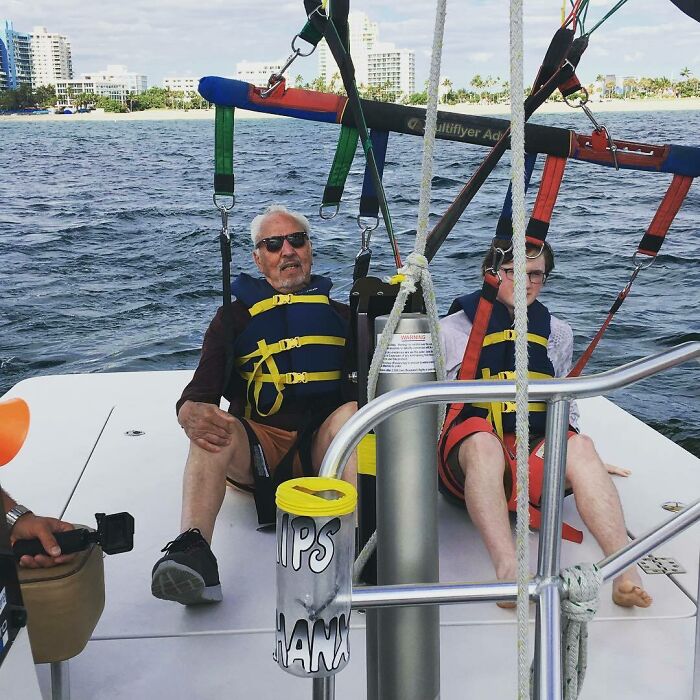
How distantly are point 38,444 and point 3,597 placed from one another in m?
1.94

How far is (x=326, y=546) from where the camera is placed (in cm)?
113

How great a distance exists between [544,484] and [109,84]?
109632 mm

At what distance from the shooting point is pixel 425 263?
1302 millimetres

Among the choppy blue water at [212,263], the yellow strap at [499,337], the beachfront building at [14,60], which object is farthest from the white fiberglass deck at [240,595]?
the beachfront building at [14,60]

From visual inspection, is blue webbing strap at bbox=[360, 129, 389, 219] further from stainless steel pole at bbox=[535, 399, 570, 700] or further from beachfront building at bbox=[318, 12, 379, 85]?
stainless steel pole at bbox=[535, 399, 570, 700]

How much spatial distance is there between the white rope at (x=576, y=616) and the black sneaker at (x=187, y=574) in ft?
3.15

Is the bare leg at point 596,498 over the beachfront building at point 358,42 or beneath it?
beneath

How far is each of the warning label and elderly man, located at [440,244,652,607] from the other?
0.91m

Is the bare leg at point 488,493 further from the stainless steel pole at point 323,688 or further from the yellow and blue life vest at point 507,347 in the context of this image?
the stainless steel pole at point 323,688

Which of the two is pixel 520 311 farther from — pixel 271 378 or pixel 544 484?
pixel 271 378

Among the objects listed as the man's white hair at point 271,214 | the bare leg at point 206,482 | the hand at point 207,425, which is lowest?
the bare leg at point 206,482

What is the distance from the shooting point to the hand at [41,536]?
1548mm

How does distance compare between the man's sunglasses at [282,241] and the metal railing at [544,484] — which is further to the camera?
the man's sunglasses at [282,241]

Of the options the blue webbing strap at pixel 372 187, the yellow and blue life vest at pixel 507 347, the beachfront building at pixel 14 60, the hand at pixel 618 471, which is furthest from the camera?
the beachfront building at pixel 14 60
